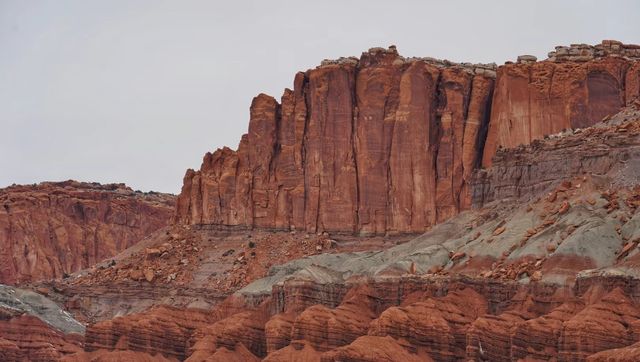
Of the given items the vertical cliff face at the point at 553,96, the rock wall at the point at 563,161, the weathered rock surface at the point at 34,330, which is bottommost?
the weathered rock surface at the point at 34,330

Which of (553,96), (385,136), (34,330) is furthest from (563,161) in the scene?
(34,330)

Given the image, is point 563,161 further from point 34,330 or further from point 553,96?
point 34,330

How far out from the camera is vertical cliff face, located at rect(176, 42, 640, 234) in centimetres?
16300

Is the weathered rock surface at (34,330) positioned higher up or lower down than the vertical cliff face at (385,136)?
lower down

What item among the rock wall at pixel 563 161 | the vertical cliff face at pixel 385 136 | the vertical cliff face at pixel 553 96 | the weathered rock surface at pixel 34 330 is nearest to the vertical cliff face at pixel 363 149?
the vertical cliff face at pixel 385 136

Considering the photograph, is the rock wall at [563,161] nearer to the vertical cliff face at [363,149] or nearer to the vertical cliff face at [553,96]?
the vertical cliff face at [553,96]

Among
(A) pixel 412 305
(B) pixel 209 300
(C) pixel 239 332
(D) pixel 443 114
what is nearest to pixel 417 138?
(D) pixel 443 114

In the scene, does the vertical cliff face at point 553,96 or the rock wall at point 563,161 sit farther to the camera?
the vertical cliff face at point 553,96

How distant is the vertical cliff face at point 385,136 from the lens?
163 meters

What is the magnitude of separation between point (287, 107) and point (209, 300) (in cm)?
2241

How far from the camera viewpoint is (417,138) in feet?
555

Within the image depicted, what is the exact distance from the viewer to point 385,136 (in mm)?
171125

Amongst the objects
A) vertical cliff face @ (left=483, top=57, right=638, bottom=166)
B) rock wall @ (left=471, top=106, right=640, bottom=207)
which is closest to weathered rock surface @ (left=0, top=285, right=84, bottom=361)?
rock wall @ (left=471, top=106, right=640, bottom=207)

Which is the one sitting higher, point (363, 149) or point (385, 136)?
point (385, 136)
